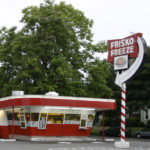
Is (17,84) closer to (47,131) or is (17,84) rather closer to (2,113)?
(2,113)

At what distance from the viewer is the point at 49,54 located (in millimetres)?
38094

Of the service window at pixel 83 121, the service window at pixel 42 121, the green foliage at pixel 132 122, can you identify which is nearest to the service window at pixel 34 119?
the service window at pixel 42 121

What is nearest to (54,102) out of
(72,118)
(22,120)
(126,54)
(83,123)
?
(72,118)

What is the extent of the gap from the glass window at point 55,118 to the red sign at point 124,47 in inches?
281

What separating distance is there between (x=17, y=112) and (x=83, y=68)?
12.1m

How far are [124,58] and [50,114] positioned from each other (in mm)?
Answer: 8275

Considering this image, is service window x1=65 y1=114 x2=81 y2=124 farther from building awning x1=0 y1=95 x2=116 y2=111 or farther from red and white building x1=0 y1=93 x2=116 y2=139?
building awning x1=0 y1=95 x2=116 y2=111

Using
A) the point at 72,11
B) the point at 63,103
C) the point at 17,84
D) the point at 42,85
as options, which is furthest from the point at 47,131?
the point at 72,11

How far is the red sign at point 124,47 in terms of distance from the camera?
2327 cm

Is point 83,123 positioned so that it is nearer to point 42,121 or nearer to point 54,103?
point 42,121

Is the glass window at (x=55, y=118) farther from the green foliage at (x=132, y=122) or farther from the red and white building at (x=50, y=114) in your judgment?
the green foliage at (x=132, y=122)

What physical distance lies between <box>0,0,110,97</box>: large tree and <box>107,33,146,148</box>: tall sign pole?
1204cm

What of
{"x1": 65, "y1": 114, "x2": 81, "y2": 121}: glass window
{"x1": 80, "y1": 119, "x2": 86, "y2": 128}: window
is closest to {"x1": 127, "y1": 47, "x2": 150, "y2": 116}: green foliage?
{"x1": 80, "y1": 119, "x2": 86, "y2": 128}: window

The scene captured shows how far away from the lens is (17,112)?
99.5ft
